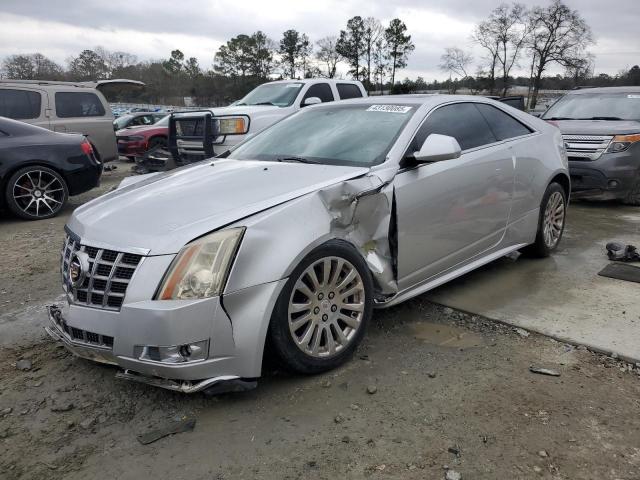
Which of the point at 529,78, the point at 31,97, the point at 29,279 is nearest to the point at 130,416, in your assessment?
the point at 29,279

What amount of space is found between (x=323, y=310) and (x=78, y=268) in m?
1.28

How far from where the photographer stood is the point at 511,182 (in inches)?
167

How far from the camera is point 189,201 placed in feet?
9.46

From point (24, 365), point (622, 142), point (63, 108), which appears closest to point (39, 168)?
point (63, 108)

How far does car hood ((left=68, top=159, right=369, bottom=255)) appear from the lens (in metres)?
2.56

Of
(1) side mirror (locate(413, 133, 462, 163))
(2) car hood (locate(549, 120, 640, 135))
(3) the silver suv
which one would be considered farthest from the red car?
(1) side mirror (locate(413, 133, 462, 163))

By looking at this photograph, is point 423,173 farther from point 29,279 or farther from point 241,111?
point 241,111

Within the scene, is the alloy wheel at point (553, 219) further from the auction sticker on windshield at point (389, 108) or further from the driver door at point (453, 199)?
the auction sticker on windshield at point (389, 108)

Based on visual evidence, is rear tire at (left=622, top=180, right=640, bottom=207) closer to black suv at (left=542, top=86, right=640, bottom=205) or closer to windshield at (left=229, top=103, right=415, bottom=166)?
black suv at (left=542, top=86, right=640, bottom=205)

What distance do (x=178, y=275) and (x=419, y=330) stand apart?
5.96 ft

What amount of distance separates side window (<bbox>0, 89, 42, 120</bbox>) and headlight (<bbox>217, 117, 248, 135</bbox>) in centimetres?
394

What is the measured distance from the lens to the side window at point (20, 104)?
912cm

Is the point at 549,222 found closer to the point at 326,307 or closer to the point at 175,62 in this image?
the point at 326,307

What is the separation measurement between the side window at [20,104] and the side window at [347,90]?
5.50 metres
